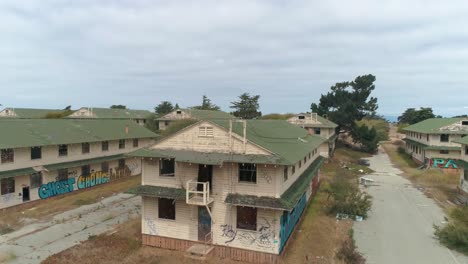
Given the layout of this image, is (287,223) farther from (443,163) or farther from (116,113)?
(116,113)

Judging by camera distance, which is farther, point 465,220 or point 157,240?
point 465,220

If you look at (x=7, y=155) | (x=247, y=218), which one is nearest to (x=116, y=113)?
(x=7, y=155)

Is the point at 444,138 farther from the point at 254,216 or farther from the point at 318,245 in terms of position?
the point at 254,216

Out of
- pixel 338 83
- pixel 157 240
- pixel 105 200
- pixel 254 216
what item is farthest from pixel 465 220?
pixel 338 83

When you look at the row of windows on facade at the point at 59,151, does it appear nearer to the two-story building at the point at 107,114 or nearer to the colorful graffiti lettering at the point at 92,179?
the colorful graffiti lettering at the point at 92,179

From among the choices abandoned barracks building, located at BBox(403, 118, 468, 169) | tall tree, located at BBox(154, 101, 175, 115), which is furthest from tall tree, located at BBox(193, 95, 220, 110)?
abandoned barracks building, located at BBox(403, 118, 468, 169)

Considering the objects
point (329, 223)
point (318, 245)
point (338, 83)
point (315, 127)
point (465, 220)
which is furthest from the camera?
point (338, 83)
